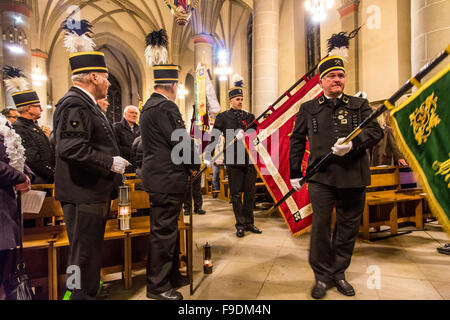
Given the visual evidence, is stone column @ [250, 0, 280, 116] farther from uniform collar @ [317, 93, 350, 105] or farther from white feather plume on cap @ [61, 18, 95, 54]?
white feather plume on cap @ [61, 18, 95, 54]

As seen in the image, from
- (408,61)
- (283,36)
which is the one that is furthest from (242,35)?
(408,61)

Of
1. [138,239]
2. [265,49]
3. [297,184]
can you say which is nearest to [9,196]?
[138,239]

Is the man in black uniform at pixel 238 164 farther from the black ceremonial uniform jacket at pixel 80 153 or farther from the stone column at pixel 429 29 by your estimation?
the stone column at pixel 429 29

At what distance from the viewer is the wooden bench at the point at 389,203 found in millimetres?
3854

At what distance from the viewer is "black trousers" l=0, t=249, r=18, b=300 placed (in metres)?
1.94

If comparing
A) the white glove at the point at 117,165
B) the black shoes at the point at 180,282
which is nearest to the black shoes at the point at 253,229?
the black shoes at the point at 180,282

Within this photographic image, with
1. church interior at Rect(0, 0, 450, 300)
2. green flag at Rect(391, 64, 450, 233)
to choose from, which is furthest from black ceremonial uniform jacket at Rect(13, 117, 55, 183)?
green flag at Rect(391, 64, 450, 233)

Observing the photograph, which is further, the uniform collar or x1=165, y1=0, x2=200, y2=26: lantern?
x1=165, y1=0, x2=200, y2=26: lantern

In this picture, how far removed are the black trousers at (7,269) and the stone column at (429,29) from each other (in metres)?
4.70

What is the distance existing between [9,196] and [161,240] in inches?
44.2

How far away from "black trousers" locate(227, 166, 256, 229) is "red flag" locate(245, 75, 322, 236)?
350 millimetres

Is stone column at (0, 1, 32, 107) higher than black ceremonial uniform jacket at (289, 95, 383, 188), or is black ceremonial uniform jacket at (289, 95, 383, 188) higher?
stone column at (0, 1, 32, 107)

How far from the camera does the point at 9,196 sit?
6.44ft

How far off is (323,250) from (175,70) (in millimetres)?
2027
